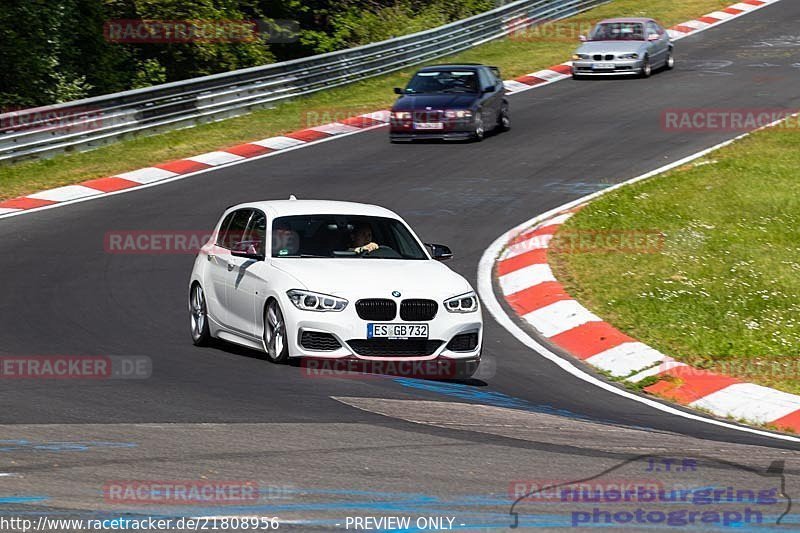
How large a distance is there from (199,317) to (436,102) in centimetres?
1293

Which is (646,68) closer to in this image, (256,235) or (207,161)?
(207,161)

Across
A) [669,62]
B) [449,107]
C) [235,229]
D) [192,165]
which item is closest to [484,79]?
[449,107]

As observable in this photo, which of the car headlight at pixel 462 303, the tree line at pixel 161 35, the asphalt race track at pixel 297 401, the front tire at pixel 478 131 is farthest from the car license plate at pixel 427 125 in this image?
the car headlight at pixel 462 303

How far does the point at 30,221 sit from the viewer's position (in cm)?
1900

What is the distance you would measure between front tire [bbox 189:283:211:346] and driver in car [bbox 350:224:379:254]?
5.22 feet

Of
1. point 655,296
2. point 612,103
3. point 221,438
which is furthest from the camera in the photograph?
point 612,103

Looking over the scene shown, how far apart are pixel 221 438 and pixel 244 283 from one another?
3885 millimetres

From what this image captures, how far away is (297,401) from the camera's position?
9.87m

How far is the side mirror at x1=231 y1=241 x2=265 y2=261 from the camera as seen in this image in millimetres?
12102

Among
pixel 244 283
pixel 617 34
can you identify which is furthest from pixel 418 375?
pixel 617 34

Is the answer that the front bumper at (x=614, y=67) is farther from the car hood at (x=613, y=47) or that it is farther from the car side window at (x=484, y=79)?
the car side window at (x=484, y=79)

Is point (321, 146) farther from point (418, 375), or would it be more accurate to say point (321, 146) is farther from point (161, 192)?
point (418, 375)

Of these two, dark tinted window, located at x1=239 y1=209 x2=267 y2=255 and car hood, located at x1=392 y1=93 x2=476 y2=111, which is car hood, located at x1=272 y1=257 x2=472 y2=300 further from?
car hood, located at x1=392 y1=93 x2=476 y2=111

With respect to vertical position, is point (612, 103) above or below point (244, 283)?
below
